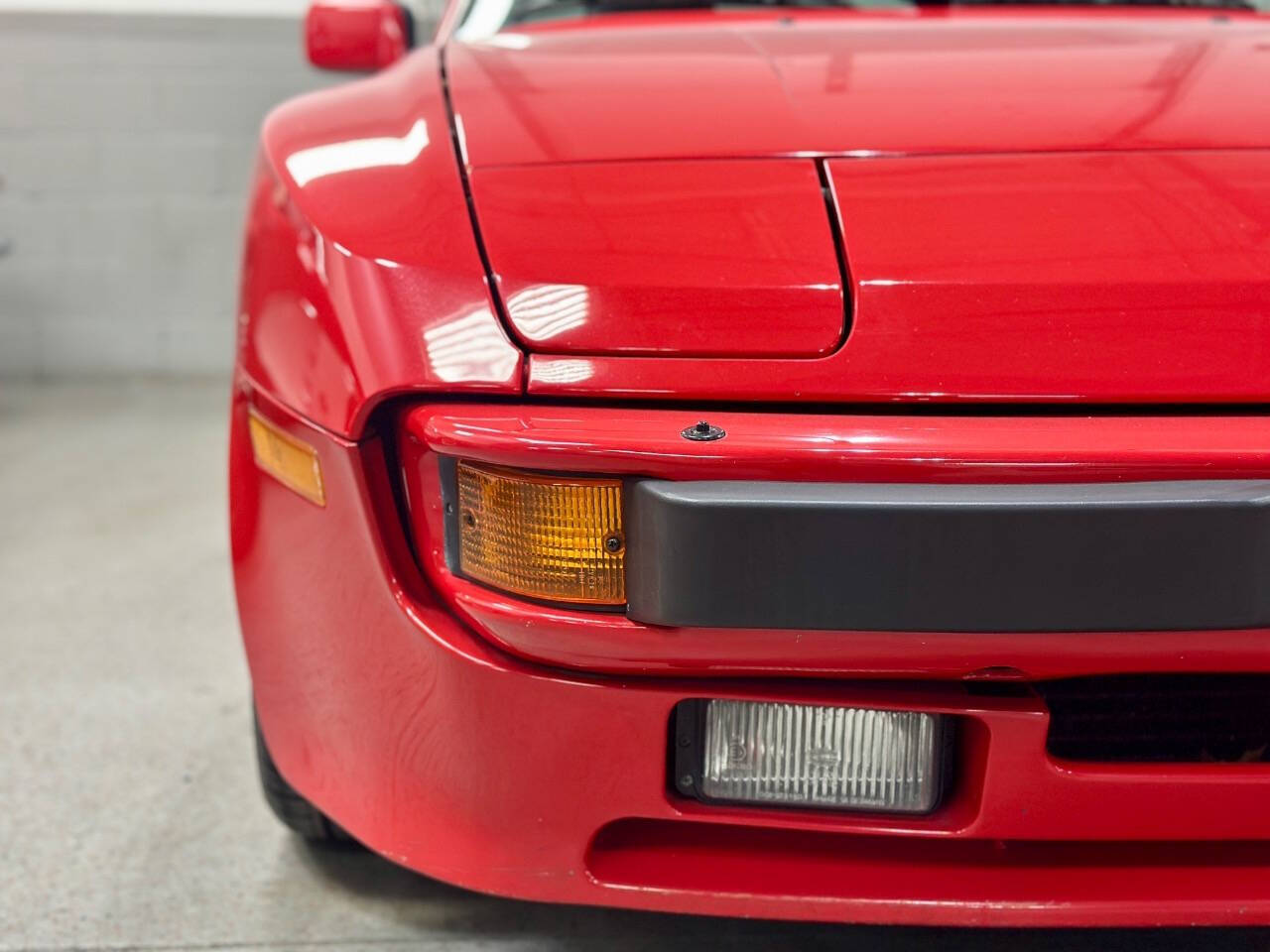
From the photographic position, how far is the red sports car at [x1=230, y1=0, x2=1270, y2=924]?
88 centimetres

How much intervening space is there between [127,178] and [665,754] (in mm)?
4106

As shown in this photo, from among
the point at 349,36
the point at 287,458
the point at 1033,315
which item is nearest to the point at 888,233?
the point at 1033,315

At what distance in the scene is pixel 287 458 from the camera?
108 centimetres

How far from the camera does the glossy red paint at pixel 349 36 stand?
77.5 inches

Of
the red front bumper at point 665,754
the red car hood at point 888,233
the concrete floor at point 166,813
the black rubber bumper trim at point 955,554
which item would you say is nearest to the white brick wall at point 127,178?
the concrete floor at point 166,813

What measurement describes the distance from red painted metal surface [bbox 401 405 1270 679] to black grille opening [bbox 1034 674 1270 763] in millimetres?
90

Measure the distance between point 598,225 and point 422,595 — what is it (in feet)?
1.06

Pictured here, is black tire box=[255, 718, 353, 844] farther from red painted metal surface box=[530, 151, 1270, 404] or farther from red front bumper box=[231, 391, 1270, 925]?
red painted metal surface box=[530, 151, 1270, 404]

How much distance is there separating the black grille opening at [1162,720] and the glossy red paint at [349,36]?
148cm

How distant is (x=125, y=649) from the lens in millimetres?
2094

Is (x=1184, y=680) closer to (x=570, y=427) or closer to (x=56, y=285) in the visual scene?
(x=570, y=427)

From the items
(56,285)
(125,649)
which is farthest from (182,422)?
(125,649)

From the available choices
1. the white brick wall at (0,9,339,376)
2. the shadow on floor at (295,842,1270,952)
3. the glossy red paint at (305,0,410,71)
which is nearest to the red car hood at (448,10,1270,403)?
the shadow on floor at (295,842,1270,952)

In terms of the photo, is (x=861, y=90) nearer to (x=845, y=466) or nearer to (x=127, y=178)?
(x=845, y=466)
